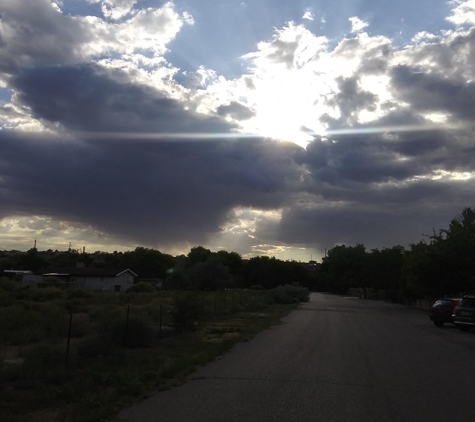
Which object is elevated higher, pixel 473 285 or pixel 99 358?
pixel 473 285

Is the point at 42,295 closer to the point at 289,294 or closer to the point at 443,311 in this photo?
the point at 443,311

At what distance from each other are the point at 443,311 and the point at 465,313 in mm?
3040

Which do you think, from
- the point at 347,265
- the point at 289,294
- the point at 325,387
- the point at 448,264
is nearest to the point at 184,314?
the point at 325,387

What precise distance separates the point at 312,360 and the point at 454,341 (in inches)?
367

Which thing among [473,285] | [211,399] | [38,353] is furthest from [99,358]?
[473,285]

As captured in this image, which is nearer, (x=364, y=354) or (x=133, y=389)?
(x=133, y=389)

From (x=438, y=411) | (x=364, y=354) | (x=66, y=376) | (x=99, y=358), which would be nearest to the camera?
(x=438, y=411)

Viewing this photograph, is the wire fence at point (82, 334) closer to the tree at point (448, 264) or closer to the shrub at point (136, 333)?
the shrub at point (136, 333)

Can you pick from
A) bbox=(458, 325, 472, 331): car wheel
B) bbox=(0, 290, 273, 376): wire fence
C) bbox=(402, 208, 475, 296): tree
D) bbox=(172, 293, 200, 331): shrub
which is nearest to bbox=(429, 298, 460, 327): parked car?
bbox=(458, 325, 472, 331): car wheel

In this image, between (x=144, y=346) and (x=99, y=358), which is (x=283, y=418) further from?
(x=144, y=346)

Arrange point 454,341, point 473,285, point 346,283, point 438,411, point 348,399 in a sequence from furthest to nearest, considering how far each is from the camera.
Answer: point 346,283 < point 473,285 < point 454,341 < point 348,399 < point 438,411

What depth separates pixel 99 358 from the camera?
13.4 m

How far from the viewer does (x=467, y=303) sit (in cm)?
2564

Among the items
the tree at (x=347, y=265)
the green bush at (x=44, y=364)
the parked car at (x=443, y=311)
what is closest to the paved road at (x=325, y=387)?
the green bush at (x=44, y=364)
